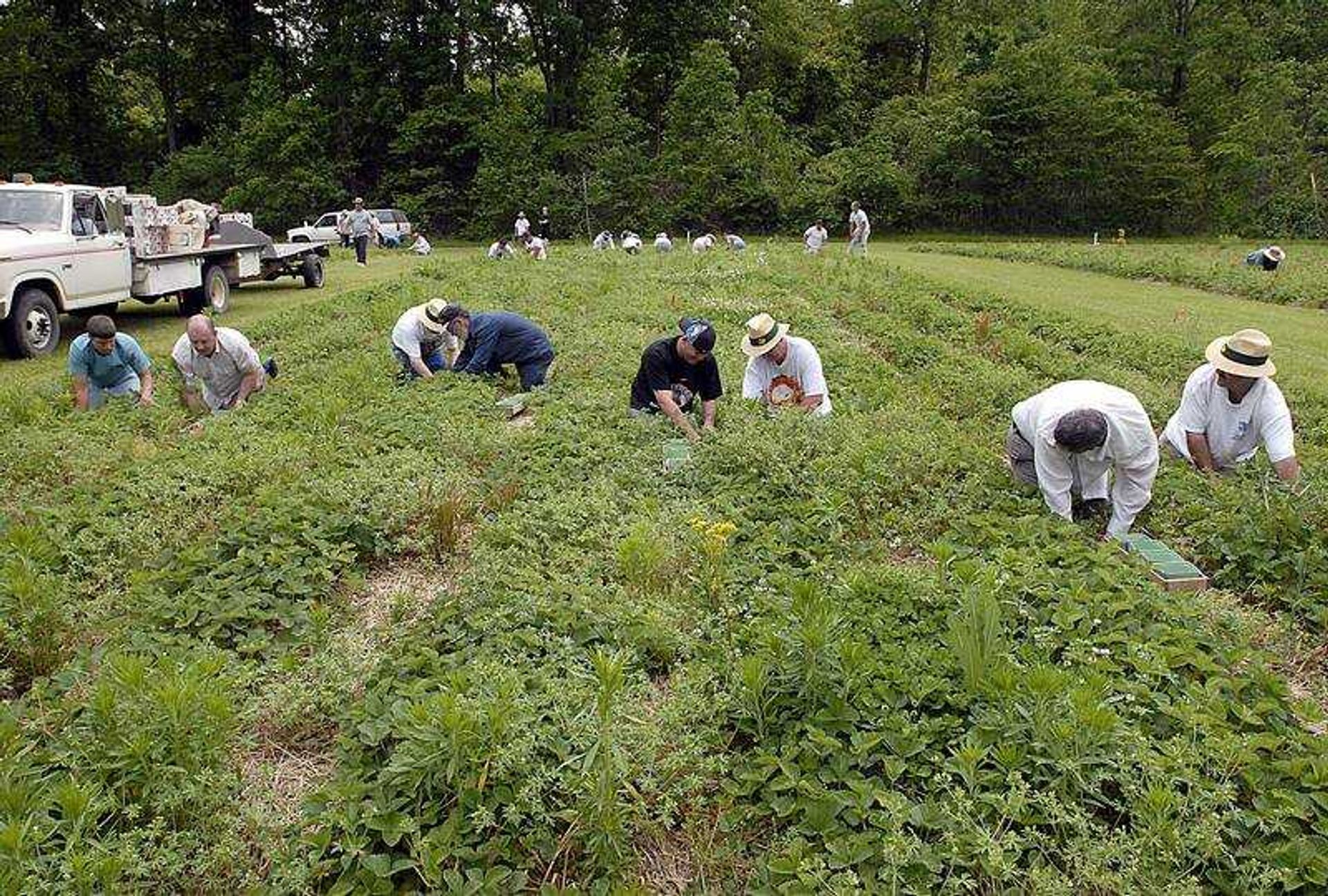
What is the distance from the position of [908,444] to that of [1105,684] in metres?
3.00

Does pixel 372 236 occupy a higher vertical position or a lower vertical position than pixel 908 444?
higher

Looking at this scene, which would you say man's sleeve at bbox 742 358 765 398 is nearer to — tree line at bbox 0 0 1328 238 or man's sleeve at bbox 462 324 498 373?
man's sleeve at bbox 462 324 498 373

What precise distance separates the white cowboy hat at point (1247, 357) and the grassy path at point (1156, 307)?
412 cm

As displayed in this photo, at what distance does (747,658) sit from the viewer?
336cm

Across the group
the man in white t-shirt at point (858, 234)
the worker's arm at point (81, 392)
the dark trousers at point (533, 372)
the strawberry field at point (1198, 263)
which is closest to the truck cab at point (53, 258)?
the worker's arm at point (81, 392)

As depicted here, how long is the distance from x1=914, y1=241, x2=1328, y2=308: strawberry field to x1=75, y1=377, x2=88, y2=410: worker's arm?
774 inches

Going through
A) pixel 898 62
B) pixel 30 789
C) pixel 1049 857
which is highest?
pixel 898 62

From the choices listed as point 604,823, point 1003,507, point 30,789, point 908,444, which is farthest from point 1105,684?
point 30,789

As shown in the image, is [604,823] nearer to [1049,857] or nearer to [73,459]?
[1049,857]

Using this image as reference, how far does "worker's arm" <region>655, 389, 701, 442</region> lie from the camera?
267 inches

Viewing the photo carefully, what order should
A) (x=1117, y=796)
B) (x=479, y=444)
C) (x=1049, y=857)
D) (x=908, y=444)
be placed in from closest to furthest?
1. (x=1049, y=857)
2. (x=1117, y=796)
3. (x=908, y=444)
4. (x=479, y=444)

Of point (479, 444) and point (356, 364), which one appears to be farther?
point (356, 364)

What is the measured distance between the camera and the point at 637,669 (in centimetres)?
379

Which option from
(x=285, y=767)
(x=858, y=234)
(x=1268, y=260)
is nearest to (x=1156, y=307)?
(x=1268, y=260)
